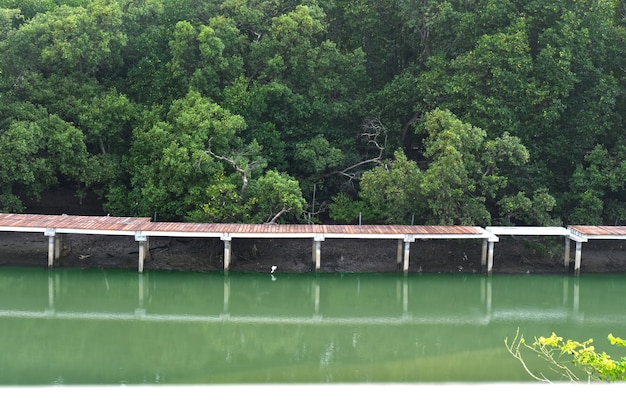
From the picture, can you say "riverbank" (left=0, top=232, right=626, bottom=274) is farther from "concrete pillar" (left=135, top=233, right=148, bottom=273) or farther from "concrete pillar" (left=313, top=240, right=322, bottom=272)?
"concrete pillar" (left=313, top=240, right=322, bottom=272)

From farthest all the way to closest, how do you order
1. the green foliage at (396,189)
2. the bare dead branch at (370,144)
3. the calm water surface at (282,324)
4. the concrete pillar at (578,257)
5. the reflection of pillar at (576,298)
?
the bare dead branch at (370,144), the green foliage at (396,189), the concrete pillar at (578,257), the reflection of pillar at (576,298), the calm water surface at (282,324)

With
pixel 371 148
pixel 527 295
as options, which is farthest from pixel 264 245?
pixel 527 295

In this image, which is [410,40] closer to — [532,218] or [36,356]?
[532,218]

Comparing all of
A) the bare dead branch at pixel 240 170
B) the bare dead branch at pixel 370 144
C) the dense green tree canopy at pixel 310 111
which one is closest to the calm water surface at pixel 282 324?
the dense green tree canopy at pixel 310 111

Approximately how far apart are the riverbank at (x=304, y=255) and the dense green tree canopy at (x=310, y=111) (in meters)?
0.75

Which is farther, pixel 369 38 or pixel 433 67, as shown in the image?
pixel 369 38

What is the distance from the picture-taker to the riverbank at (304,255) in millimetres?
15336

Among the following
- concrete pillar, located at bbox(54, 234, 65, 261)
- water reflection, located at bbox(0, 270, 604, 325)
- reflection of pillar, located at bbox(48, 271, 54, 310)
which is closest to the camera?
water reflection, located at bbox(0, 270, 604, 325)

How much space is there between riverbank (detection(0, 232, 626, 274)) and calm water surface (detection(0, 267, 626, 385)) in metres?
0.48

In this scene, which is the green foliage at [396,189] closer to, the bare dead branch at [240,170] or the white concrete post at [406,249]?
the white concrete post at [406,249]

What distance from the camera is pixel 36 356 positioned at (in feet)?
32.4

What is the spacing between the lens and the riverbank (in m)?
15.3

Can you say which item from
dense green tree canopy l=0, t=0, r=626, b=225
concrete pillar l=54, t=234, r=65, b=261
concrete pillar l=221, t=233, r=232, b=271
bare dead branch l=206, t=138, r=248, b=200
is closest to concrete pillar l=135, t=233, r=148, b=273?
dense green tree canopy l=0, t=0, r=626, b=225

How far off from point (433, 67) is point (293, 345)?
9.70 meters
